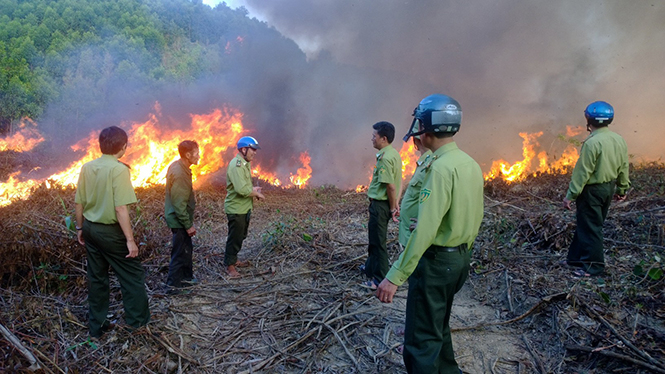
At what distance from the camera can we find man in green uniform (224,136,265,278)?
5363mm

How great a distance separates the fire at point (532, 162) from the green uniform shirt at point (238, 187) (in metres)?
8.47

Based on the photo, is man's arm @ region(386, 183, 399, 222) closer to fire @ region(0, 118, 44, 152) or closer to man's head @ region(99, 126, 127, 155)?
man's head @ region(99, 126, 127, 155)

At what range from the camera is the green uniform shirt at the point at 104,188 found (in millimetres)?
3463

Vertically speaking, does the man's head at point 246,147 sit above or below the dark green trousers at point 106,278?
above

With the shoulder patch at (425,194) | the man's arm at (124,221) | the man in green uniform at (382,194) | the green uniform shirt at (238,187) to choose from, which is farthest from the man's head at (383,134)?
the man's arm at (124,221)

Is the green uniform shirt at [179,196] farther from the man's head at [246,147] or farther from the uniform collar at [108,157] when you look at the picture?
the uniform collar at [108,157]

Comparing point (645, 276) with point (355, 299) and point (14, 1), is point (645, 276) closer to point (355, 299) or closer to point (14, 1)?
point (355, 299)

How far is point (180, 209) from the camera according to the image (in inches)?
186

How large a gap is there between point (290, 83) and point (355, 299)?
15.8 meters

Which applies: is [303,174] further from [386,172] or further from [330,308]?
[330,308]

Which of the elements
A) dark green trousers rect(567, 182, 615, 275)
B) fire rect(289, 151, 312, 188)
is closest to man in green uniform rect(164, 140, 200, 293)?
dark green trousers rect(567, 182, 615, 275)

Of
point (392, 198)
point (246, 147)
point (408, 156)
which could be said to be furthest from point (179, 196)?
point (408, 156)

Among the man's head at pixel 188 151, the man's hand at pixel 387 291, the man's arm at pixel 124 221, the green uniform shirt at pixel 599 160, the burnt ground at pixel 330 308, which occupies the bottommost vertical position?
the burnt ground at pixel 330 308

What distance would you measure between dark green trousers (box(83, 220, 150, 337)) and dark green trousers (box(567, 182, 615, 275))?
17.3ft
